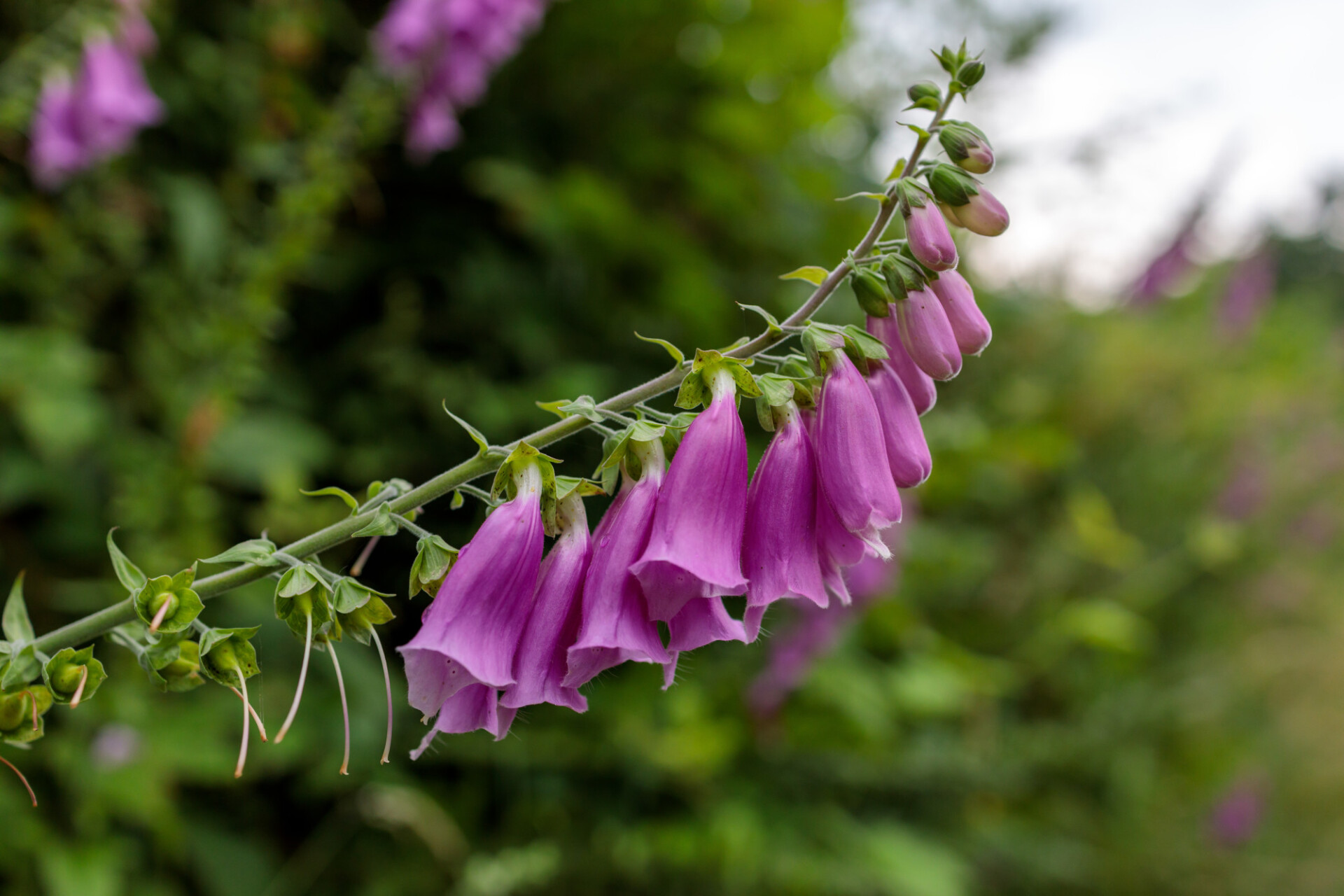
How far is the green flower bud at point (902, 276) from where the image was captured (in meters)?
0.55

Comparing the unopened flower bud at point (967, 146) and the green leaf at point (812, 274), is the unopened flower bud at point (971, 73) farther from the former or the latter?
the green leaf at point (812, 274)

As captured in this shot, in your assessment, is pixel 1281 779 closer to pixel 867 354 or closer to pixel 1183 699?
pixel 1183 699

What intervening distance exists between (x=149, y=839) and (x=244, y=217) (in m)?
1.42

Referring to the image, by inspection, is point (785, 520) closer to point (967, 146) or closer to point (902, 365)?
point (902, 365)

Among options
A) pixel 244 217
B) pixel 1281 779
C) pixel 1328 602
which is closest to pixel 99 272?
pixel 244 217

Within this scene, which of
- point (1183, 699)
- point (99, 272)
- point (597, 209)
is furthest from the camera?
point (1183, 699)

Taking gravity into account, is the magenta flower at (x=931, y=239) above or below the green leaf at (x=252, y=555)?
above

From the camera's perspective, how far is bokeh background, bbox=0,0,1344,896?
5.77 ft

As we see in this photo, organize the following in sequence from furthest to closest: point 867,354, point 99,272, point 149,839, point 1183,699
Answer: point 1183,699, point 99,272, point 149,839, point 867,354

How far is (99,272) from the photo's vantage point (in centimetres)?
199

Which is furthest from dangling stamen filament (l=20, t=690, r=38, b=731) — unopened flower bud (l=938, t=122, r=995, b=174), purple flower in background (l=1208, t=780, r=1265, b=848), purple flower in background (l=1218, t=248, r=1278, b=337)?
purple flower in background (l=1218, t=248, r=1278, b=337)

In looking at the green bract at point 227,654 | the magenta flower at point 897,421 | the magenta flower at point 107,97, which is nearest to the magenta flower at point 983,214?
the magenta flower at point 897,421

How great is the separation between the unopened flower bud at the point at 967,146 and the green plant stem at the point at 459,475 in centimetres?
1

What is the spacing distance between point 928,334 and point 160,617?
491 millimetres
